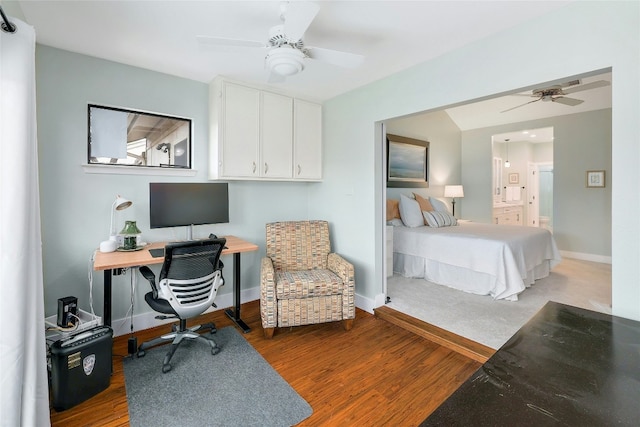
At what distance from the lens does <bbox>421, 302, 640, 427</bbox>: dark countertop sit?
0.67 meters

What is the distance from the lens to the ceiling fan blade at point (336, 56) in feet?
6.08

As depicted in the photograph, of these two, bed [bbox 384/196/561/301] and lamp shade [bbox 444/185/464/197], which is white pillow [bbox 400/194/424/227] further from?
lamp shade [bbox 444/185/464/197]

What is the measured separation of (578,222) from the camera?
5219 millimetres

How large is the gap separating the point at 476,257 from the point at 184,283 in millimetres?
3147

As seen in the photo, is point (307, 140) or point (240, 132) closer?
point (240, 132)

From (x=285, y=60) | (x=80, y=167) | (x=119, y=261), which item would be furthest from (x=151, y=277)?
(x=285, y=60)

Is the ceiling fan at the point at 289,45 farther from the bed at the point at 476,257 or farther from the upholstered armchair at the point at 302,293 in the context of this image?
the bed at the point at 476,257

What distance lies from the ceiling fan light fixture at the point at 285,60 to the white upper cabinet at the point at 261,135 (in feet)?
3.85

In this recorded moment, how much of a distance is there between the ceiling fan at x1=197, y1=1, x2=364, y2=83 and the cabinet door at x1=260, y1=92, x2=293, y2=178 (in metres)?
1.15

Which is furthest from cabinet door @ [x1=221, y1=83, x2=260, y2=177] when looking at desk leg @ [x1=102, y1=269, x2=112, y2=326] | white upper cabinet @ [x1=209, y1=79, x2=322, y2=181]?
desk leg @ [x1=102, y1=269, x2=112, y2=326]

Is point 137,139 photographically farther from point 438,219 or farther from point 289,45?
point 438,219

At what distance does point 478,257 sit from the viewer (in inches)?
136

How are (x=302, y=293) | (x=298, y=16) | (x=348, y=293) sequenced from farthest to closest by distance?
(x=348, y=293)
(x=302, y=293)
(x=298, y=16)

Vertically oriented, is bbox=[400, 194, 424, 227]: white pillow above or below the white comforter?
above
